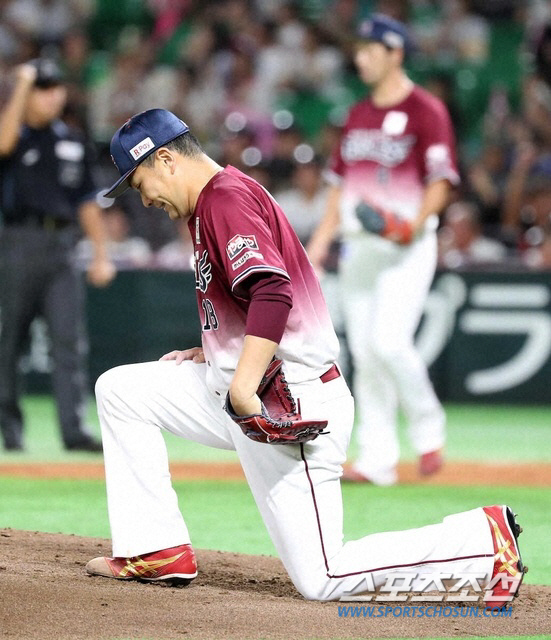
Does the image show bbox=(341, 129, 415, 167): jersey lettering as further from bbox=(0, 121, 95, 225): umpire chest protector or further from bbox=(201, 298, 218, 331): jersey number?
bbox=(201, 298, 218, 331): jersey number

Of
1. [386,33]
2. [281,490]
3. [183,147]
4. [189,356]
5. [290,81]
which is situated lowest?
[281,490]

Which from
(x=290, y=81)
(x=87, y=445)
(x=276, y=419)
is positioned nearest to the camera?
(x=276, y=419)

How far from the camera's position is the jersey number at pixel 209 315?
4.40 m

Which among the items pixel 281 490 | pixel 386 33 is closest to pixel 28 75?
pixel 386 33

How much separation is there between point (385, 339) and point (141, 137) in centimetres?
331

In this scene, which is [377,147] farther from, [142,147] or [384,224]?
[142,147]

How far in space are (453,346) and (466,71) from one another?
5.22m

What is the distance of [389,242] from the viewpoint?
7.39 m

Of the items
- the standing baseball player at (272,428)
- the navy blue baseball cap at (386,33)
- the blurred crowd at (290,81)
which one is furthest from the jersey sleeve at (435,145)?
the blurred crowd at (290,81)

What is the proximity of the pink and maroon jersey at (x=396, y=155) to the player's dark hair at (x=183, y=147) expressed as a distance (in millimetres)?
3120

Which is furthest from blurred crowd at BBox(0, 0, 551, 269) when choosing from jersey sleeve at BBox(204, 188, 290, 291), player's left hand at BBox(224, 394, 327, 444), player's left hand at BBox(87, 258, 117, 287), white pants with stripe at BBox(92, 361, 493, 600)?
player's left hand at BBox(224, 394, 327, 444)

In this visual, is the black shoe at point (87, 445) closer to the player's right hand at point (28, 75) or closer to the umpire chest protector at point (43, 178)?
the umpire chest protector at point (43, 178)

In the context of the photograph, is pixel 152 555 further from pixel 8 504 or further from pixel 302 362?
pixel 8 504

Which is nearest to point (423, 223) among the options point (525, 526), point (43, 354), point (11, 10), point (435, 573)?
point (525, 526)
